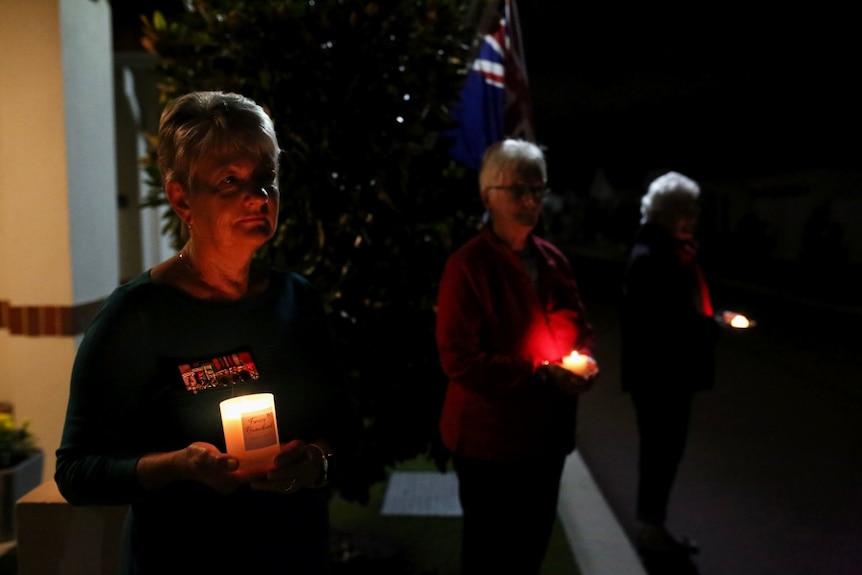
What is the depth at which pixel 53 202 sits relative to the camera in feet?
14.4

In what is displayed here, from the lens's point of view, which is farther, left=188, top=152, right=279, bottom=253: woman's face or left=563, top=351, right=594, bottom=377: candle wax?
left=563, top=351, right=594, bottom=377: candle wax

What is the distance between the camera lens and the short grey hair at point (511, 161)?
3.05m

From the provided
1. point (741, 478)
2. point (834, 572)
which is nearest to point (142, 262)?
point (741, 478)

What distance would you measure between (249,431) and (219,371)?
170 mm

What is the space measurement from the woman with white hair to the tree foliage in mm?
1222

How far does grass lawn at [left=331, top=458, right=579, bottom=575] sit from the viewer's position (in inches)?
169

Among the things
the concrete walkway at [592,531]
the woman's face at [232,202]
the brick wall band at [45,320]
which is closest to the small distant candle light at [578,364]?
the woman's face at [232,202]

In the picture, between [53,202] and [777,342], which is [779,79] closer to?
[777,342]

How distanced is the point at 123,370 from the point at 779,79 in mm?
28767

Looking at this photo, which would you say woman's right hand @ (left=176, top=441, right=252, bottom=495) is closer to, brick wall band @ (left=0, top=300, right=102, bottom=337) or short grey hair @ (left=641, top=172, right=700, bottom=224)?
brick wall band @ (left=0, top=300, right=102, bottom=337)

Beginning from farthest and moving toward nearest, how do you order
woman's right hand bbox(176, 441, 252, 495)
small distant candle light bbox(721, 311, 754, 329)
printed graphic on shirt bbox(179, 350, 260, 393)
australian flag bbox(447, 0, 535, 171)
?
australian flag bbox(447, 0, 535, 171) → small distant candle light bbox(721, 311, 754, 329) → printed graphic on shirt bbox(179, 350, 260, 393) → woman's right hand bbox(176, 441, 252, 495)

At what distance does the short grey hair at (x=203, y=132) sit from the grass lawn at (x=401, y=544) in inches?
121

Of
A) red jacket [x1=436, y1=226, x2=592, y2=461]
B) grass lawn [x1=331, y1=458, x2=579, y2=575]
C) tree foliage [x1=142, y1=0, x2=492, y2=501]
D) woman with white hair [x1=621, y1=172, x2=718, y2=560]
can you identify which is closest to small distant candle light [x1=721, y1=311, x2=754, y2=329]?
woman with white hair [x1=621, y1=172, x2=718, y2=560]

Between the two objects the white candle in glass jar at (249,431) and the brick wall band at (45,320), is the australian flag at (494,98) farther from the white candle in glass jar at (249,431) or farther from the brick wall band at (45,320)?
the white candle in glass jar at (249,431)
